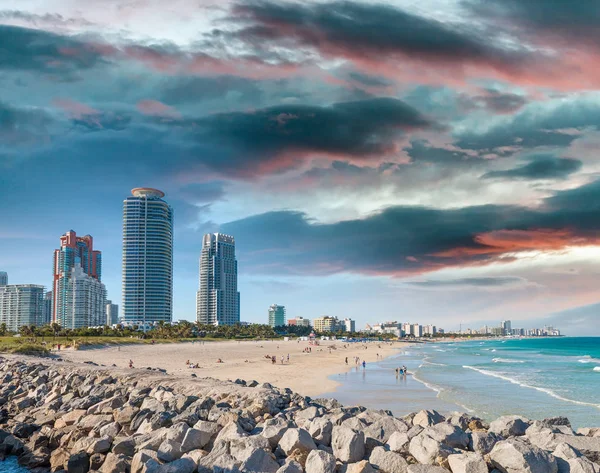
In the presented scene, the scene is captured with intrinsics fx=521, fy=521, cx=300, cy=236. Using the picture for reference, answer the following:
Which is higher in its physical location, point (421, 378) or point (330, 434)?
point (330, 434)

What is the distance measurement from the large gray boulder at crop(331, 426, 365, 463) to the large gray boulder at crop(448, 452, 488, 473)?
1944 millimetres

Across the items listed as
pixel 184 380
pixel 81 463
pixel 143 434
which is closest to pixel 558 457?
pixel 143 434

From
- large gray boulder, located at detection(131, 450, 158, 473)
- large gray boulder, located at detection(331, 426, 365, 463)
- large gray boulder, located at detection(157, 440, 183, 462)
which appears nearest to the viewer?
large gray boulder, located at detection(331, 426, 365, 463)

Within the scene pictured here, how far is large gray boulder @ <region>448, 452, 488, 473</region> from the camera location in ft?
29.0

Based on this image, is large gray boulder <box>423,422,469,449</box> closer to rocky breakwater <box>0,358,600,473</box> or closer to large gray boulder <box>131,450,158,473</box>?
rocky breakwater <box>0,358,600,473</box>

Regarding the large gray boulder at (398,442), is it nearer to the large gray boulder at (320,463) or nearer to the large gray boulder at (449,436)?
the large gray boulder at (449,436)

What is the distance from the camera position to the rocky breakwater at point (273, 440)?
9.50m

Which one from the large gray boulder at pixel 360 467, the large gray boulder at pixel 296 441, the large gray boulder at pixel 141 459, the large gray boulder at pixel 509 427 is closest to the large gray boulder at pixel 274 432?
the large gray boulder at pixel 296 441

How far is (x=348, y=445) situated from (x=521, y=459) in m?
3.21

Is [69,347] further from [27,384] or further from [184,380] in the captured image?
[184,380]

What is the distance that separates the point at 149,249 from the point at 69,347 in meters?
127

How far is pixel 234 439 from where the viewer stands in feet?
36.9

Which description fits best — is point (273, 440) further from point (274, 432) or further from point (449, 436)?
point (449, 436)

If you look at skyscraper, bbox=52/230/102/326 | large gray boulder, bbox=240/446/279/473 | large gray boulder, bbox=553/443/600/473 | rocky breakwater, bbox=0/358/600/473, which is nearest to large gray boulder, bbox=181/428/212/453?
rocky breakwater, bbox=0/358/600/473
